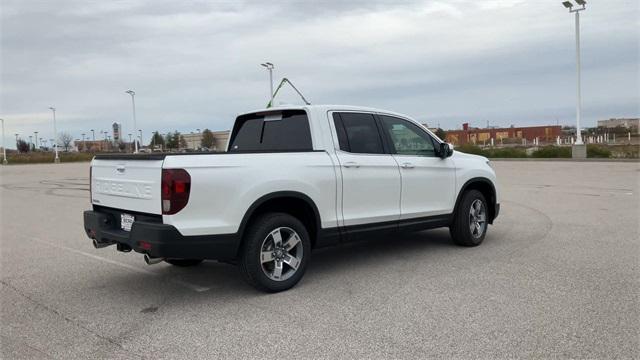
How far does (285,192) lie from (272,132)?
132cm

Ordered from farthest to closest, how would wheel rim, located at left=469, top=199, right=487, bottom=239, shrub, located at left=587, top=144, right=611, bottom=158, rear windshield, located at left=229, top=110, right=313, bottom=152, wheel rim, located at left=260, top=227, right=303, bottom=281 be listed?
shrub, located at left=587, top=144, right=611, bottom=158, wheel rim, located at left=469, top=199, right=487, bottom=239, rear windshield, located at left=229, top=110, right=313, bottom=152, wheel rim, located at left=260, top=227, right=303, bottom=281

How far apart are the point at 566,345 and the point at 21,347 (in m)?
3.98

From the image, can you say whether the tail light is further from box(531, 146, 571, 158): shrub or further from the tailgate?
box(531, 146, 571, 158): shrub

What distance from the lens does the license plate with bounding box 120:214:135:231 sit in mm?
5020

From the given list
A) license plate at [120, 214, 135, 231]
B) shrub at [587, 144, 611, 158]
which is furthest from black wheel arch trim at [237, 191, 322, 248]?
shrub at [587, 144, 611, 158]

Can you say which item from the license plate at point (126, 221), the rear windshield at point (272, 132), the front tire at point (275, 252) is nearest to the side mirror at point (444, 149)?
the rear windshield at point (272, 132)

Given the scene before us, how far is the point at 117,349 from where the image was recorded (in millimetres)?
3887

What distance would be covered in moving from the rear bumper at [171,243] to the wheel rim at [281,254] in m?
0.36

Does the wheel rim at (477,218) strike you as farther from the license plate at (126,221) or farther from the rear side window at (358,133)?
the license plate at (126,221)

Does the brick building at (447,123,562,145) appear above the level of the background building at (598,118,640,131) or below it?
below

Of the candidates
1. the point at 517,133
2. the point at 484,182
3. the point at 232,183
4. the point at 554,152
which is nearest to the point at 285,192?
the point at 232,183

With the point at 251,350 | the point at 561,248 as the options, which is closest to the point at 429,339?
the point at 251,350

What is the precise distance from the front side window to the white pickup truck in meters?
0.02

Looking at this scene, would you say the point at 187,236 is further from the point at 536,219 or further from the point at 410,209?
the point at 536,219
